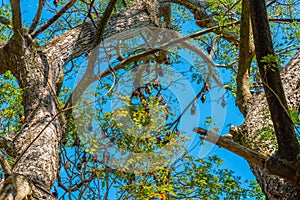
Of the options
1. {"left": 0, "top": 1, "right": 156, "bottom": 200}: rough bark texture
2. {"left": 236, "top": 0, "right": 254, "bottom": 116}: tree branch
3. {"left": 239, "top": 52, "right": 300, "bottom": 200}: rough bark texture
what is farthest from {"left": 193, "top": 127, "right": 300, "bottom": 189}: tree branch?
{"left": 236, "top": 0, "right": 254, "bottom": 116}: tree branch

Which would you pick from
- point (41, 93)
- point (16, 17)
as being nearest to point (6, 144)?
point (41, 93)

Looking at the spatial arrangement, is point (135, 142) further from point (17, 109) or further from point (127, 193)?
point (17, 109)

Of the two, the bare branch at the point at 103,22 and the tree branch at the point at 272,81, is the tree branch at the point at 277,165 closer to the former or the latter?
the tree branch at the point at 272,81

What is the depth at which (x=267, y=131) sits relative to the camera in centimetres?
252

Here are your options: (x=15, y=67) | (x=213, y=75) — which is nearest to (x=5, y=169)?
(x=15, y=67)

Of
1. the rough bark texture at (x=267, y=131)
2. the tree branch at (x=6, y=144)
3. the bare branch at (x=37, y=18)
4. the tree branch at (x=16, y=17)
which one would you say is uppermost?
the bare branch at (x=37, y=18)

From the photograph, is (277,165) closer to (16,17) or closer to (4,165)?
(4,165)

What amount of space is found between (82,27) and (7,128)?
4.48ft

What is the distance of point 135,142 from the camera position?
14.0 feet

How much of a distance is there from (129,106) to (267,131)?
77.4 inches

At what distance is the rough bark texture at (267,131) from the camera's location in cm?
226

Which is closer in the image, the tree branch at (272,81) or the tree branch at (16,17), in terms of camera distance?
the tree branch at (272,81)

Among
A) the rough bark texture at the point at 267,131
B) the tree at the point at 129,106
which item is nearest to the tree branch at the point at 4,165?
the tree at the point at 129,106

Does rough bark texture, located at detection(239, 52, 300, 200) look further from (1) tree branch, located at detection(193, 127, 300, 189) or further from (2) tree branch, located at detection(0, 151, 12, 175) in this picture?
(2) tree branch, located at detection(0, 151, 12, 175)
